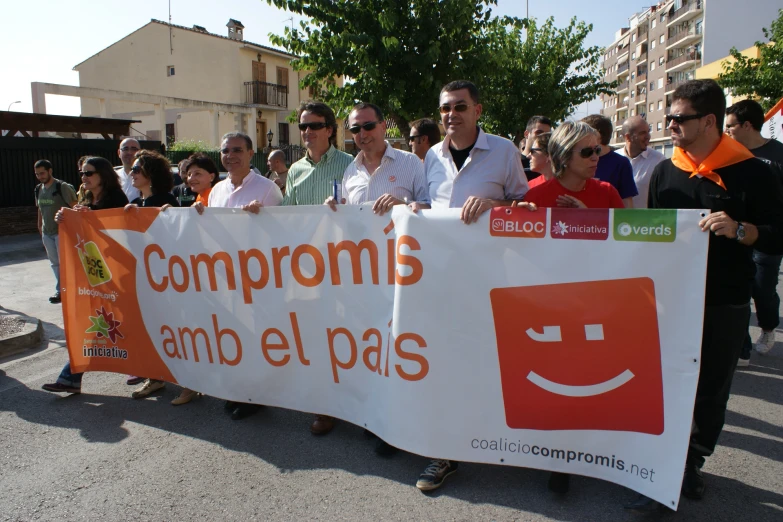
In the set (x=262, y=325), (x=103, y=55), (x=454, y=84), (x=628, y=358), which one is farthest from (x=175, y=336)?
(x=103, y=55)

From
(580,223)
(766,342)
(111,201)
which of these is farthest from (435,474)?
(766,342)

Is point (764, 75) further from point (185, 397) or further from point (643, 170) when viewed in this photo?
point (185, 397)

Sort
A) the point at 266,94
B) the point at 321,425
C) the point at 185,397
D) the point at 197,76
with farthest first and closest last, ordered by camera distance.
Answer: the point at 266,94, the point at 197,76, the point at 185,397, the point at 321,425

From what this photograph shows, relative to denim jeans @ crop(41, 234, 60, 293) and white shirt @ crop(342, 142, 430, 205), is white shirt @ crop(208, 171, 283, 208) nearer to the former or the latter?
white shirt @ crop(342, 142, 430, 205)

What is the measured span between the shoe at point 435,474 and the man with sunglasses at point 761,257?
3247mm

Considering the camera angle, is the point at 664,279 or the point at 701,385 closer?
the point at 664,279

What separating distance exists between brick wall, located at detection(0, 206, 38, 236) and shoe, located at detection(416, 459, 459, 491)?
48.2 ft

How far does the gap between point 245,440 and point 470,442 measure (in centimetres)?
150

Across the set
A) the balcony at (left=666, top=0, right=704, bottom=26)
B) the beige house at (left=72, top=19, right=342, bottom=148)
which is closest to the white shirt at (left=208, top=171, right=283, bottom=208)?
the beige house at (left=72, top=19, right=342, bottom=148)

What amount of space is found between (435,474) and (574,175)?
5.74ft

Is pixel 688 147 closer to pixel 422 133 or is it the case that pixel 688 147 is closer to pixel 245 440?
pixel 245 440

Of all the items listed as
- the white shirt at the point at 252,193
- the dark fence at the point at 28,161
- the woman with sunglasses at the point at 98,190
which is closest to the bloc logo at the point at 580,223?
the white shirt at the point at 252,193

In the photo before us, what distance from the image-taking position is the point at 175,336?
432 centimetres

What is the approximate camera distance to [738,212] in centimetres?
286
